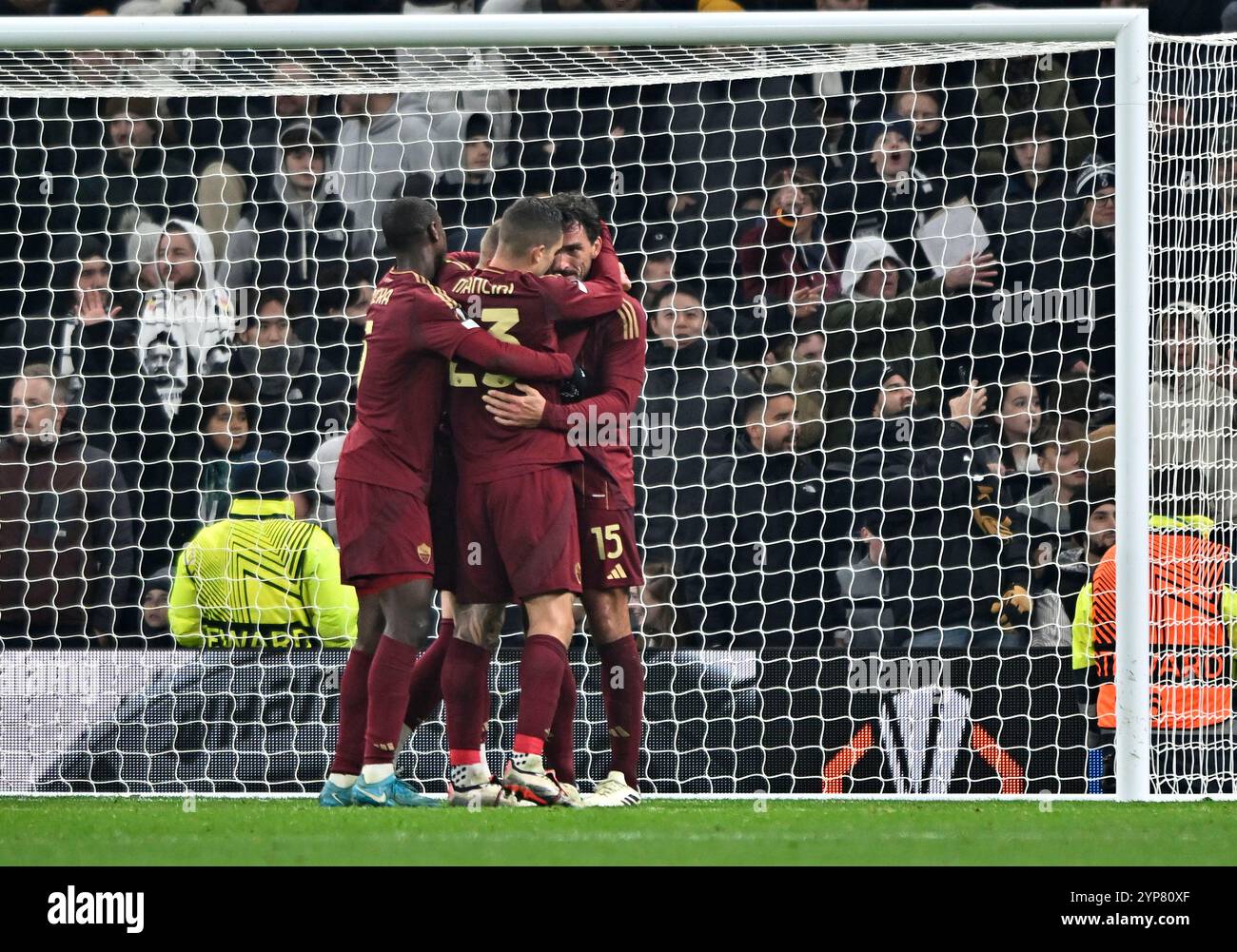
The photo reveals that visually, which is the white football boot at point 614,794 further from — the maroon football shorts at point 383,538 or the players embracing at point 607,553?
the maroon football shorts at point 383,538

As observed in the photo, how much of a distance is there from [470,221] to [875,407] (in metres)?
1.92

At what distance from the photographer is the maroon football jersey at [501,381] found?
17.5 feet

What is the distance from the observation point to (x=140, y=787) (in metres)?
6.11

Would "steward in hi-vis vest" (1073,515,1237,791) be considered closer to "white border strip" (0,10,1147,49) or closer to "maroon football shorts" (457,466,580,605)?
"white border strip" (0,10,1147,49)

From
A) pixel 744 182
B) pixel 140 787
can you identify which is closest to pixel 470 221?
pixel 744 182

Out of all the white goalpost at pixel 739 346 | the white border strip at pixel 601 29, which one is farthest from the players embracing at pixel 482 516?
the white goalpost at pixel 739 346

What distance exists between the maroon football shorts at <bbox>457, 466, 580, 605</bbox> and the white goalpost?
949 mm

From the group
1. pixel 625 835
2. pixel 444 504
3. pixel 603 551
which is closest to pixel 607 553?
pixel 603 551

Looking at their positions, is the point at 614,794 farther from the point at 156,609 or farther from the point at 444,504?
the point at 156,609

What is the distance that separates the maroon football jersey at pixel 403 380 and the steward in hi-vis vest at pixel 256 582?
1140mm

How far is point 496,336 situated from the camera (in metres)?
5.35

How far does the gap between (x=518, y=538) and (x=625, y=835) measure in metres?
1.05

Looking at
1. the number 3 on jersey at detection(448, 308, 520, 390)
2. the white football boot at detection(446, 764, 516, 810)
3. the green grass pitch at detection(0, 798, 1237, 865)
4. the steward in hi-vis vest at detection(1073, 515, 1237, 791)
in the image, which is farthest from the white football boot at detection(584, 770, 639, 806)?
the steward in hi-vis vest at detection(1073, 515, 1237, 791)

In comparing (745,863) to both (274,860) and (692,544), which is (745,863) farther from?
(692,544)
